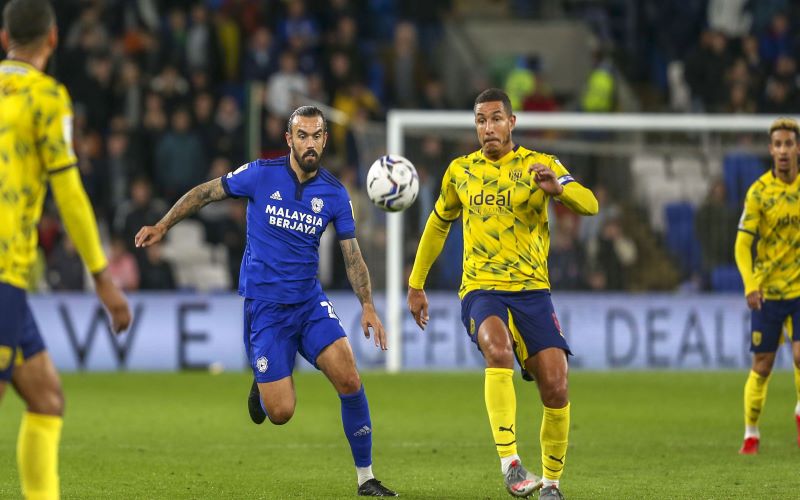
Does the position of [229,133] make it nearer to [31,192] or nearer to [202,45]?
[202,45]

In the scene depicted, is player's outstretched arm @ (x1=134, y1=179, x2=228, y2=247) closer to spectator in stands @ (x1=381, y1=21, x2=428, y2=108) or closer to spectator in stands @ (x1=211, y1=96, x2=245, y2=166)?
spectator in stands @ (x1=211, y1=96, x2=245, y2=166)

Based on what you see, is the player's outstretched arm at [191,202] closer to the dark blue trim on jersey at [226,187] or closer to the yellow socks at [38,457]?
the dark blue trim on jersey at [226,187]

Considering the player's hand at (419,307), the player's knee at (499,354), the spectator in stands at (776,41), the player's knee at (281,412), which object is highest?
the spectator in stands at (776,41)

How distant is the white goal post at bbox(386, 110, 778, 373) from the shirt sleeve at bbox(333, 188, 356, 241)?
29.7ft

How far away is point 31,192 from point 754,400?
6.74 m

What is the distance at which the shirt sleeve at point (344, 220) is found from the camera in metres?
8.69

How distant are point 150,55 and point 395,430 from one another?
1069 cm

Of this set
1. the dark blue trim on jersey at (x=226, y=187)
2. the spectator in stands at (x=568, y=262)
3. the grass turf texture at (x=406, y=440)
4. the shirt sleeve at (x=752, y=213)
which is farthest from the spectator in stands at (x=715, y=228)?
the dark blue trim on jersey at (x=226, y=187)

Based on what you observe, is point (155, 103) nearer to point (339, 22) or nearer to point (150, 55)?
point (150, 55)

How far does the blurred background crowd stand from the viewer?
19.0m

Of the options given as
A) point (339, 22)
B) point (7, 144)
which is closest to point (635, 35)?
point (339, 22)

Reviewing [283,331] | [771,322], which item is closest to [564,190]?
[283,331]

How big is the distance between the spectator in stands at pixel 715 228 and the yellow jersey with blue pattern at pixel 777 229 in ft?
25.0

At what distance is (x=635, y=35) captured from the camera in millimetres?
26266
